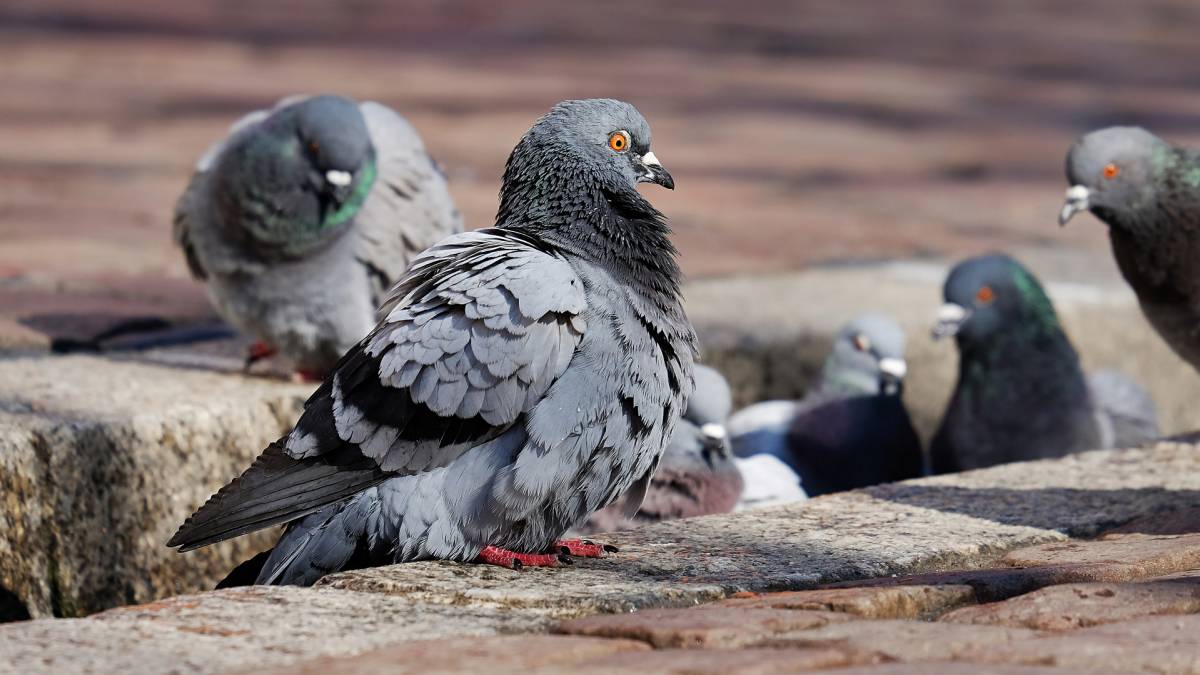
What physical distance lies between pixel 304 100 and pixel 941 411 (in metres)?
2.82

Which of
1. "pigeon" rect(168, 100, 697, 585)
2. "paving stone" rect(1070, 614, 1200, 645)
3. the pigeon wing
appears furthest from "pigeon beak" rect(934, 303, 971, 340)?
"paving stone" rect(1070, 614, 1200, 645)

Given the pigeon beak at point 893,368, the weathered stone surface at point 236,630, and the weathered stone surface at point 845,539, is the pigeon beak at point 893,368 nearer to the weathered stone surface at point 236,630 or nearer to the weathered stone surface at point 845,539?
the weathered stone surface at point 845,539

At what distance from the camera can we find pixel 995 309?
5.54 m

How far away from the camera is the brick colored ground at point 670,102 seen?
7770 millimetres

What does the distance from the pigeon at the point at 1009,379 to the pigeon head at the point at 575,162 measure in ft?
7.28

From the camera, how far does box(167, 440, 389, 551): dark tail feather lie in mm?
3055

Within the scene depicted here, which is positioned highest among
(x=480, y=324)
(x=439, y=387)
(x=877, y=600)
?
(x=480, y=324)

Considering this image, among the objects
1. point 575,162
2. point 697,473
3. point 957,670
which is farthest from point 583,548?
point 697,473

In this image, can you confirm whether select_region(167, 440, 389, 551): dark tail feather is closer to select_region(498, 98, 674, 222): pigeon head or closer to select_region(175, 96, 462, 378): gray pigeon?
select_region(498, 98, 674, 222): pigeon head

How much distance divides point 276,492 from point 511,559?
442 millimetres

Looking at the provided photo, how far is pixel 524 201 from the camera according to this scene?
3498 mm

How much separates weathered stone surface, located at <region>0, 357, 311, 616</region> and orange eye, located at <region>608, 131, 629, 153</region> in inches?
50.4

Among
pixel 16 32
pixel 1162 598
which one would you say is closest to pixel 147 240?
pixel 1162 598

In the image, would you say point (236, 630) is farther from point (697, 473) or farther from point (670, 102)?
point (670, 102)
